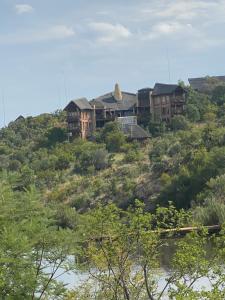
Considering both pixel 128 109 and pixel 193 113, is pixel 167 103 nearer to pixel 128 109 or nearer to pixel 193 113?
pixel 128 109

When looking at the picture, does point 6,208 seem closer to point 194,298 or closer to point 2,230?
point 2,230

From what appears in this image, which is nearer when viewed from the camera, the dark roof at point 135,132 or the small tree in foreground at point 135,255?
the small tree in foreground at point 135,255

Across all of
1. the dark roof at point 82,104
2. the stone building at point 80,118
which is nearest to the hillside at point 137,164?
the stone building at point 80,118

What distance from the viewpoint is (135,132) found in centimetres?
7919

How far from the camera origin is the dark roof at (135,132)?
257ft

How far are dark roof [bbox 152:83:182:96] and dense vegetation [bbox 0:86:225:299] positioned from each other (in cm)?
318

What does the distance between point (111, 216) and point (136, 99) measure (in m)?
74.9

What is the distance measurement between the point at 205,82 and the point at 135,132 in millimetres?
22361

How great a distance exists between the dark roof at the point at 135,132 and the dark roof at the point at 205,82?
17.4m

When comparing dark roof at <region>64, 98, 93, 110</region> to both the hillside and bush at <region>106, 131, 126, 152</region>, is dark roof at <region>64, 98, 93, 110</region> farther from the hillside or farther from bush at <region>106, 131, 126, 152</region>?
bush at <region>106, 131, 126, 152</region>

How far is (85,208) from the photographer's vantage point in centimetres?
6412

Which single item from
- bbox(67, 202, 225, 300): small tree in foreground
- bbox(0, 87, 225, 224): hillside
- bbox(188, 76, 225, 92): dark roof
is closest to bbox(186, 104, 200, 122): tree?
bbox(0, 87, 225, 224): hillside

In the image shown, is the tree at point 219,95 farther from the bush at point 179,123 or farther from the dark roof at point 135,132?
the dark roof at point 135,132

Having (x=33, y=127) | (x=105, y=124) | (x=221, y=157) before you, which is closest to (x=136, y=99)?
(x=105, y=124)
